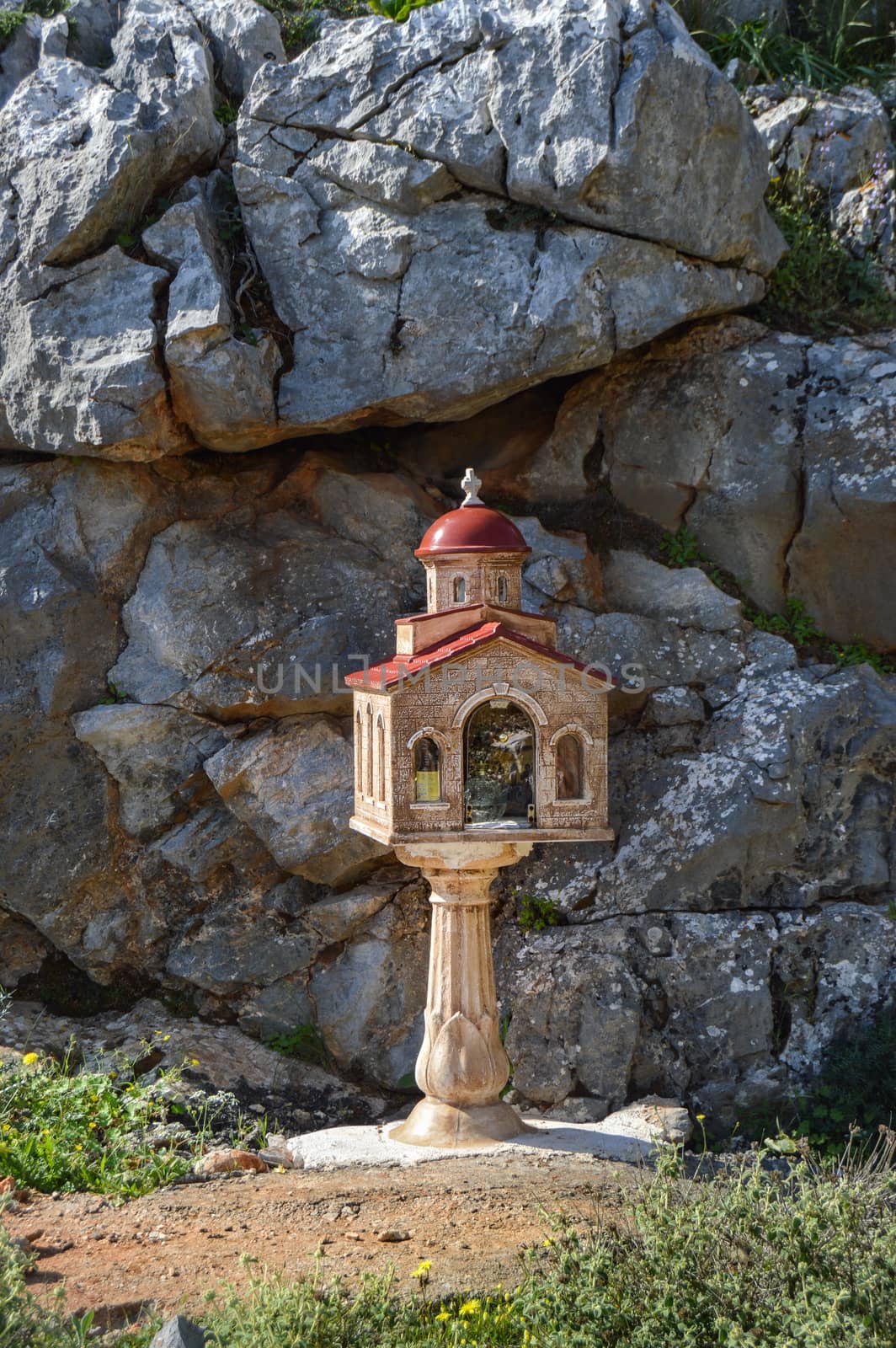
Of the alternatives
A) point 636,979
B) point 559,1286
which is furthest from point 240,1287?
point 636,979

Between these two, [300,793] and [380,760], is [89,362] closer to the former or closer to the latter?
[300,793]

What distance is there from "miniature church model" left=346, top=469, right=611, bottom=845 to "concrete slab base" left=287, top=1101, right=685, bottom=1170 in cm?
163

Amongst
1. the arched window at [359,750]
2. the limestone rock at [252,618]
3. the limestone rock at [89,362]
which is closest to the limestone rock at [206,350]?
the limestone rock at [89,362]

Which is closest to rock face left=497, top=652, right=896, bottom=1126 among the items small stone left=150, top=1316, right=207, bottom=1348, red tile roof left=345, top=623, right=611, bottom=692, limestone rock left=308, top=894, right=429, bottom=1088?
limestone rock left=308, top=894, right=429, bottom=1088

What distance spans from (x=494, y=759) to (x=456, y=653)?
27.2 inches

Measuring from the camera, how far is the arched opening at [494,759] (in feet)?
20.7

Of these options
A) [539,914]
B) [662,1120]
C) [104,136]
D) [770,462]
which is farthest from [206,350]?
[662,1120]

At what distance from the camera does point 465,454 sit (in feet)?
31.9

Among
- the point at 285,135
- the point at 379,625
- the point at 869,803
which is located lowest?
the point at 869,803

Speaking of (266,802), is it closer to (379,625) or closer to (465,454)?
(379,625)

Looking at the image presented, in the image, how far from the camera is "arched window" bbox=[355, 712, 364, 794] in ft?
22.4

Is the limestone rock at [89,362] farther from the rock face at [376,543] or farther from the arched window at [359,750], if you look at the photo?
the arched window at [359,750]

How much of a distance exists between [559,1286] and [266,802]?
4.92m

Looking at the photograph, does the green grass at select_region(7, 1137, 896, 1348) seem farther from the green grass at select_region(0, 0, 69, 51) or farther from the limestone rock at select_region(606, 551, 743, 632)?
the green grass at select_region(0, 0, 69, 51)
